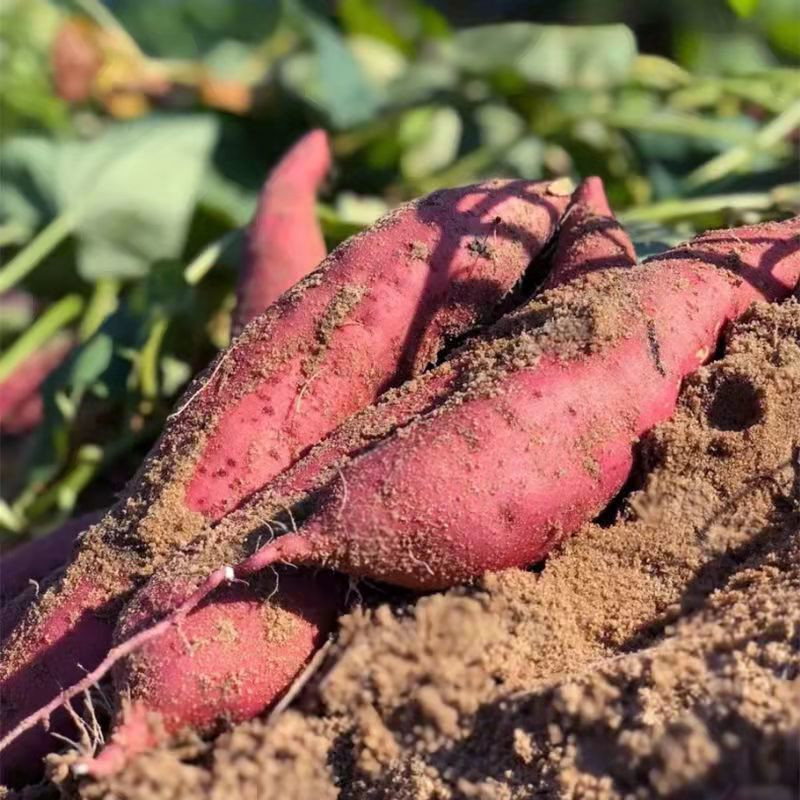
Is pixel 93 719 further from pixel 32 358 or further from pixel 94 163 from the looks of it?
pixel 94 163

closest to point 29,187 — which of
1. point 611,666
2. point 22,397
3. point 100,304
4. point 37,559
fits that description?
point 100,304

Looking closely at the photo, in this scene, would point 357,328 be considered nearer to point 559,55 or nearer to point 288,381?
point 288,381

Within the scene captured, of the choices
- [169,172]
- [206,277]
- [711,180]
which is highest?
[169,172]

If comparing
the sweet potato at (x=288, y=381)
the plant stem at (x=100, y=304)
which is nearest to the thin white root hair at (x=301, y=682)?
the sweet potato at (x=288, y=381)

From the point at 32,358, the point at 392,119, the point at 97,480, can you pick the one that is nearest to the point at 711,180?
the point at 392,119

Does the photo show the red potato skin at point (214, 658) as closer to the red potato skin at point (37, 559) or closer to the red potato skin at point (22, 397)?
the red potato skin at point (37, 559)
